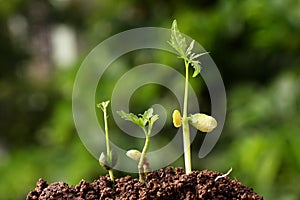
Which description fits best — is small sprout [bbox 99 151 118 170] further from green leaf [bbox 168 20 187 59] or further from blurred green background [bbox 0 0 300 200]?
blurred green background [bbox 0 0 300 200]

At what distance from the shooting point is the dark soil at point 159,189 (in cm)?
56

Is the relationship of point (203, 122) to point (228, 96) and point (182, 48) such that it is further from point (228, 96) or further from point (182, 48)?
point (228, 96)

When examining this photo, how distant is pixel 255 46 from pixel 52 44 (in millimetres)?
1766

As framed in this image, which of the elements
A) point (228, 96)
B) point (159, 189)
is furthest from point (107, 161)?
point (228, 96)

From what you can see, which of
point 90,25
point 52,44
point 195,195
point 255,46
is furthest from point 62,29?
point 195,195

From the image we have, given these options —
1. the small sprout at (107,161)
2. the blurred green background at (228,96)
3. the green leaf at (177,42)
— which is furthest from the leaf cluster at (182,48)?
the blurred green background at (228,96)

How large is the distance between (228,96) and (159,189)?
1761 millimetres

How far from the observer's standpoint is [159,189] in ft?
1.83

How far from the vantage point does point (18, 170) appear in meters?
2.49

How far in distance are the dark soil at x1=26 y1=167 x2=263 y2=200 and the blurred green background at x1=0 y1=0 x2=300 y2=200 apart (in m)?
1.25

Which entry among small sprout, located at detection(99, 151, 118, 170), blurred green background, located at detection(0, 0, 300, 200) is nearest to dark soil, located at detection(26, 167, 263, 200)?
small sprout, located at detection(99, 151, 118, 170)

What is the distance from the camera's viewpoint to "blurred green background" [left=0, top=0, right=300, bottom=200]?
1884 mm

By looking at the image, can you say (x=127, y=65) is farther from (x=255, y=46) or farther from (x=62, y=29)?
(x=62, y=29)

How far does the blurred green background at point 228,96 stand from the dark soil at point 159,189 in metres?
1.25
